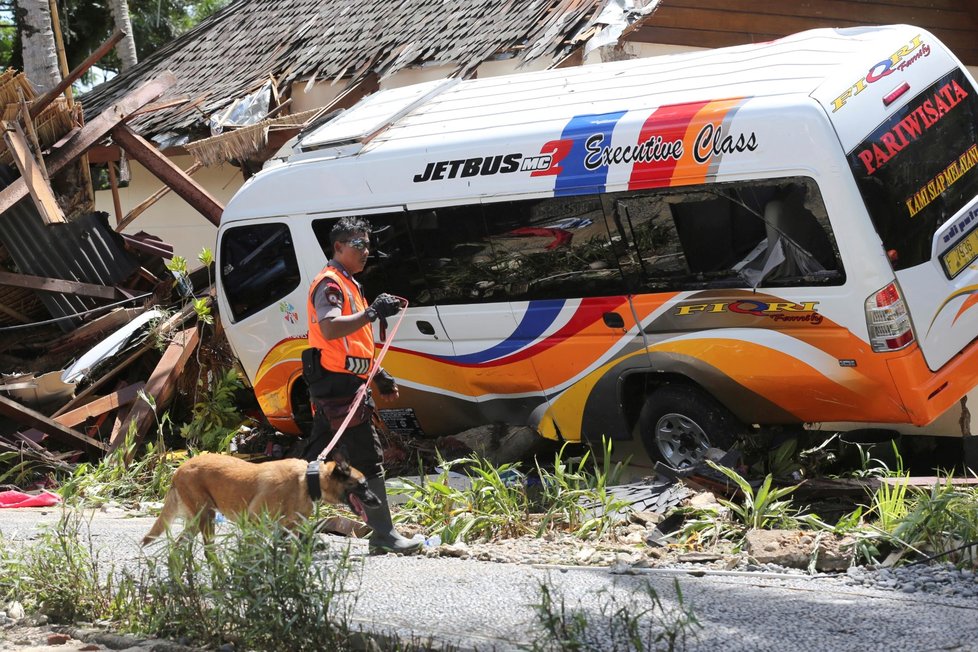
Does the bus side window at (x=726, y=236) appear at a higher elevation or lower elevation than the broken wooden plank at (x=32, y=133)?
lower

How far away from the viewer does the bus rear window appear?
6.41m

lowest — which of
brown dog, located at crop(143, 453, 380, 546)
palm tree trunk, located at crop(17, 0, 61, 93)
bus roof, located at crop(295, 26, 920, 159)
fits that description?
brown dog, located at crop(143, 453, 380, 546)

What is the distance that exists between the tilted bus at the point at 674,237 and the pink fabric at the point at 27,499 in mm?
2344

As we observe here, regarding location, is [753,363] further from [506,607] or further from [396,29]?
[396,29]

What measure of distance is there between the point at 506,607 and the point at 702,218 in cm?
295

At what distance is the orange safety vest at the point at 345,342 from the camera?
630cm

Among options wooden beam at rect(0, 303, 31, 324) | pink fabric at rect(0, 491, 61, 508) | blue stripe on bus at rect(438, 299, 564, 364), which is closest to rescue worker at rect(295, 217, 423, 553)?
blue stripe on bus at rect(438, 299, 564, 364)

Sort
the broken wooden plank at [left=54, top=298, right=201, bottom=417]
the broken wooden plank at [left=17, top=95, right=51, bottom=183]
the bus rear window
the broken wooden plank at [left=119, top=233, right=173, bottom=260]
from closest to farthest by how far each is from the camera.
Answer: the bus rear window < the broken wooden plank at [left=54, top=298, right=201, bottom=417] < the broken wooden plank at [left=17, top=95, right=51, bottom=183] < the broken wooden plank at [left=119, top=233, right=173, bottom=260]

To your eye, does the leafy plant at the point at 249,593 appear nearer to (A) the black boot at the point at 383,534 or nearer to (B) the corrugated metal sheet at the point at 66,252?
(A) the black boot at the point at 383,534

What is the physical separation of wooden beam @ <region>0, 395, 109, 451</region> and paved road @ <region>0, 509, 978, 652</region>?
4069 millimetres

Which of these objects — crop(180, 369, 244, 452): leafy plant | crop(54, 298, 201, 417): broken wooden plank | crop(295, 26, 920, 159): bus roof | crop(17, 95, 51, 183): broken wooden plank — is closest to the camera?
crop(295, 26, 920, 159): bus roof

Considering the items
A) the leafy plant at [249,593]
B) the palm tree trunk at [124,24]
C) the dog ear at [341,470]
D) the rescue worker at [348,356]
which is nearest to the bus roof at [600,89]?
the rescue worker at [348,356]

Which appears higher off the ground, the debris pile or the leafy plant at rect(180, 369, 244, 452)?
the debris pile

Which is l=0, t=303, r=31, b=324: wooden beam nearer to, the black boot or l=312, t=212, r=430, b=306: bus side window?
l=312, t=212, r=430, b=306: bus side window
